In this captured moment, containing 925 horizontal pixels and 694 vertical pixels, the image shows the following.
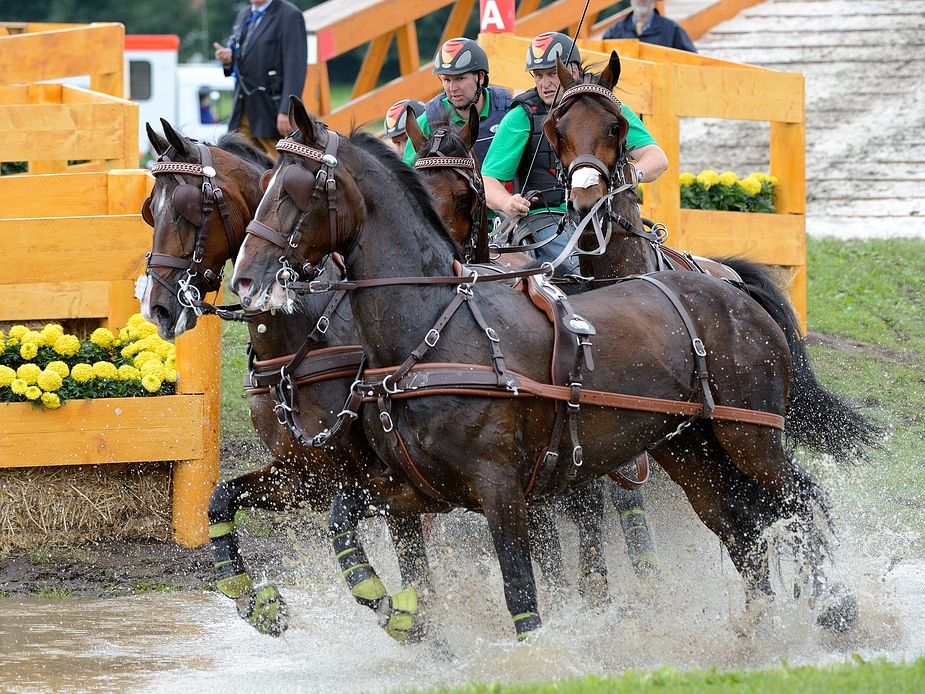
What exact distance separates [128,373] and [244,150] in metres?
1.66

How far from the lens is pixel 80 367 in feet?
22.7

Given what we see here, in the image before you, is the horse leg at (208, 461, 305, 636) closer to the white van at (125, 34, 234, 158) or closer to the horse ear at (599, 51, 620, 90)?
the horse ear at (599, 51, 620, 90)

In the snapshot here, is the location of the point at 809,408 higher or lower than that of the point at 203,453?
higher

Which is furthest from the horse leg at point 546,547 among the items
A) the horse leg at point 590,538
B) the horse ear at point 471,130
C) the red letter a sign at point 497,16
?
the red letter a sign at point 497,16

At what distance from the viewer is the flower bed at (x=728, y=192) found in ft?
32.2

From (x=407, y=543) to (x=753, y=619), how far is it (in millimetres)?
1483

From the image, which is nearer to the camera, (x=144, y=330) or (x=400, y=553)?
(x=400, y=553)

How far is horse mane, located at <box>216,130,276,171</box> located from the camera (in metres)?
5.94

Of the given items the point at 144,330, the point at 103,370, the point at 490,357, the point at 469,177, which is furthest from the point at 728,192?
the point at 490,357

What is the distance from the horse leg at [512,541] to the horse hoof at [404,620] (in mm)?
736

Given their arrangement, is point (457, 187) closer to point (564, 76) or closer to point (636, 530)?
point (564, 76)

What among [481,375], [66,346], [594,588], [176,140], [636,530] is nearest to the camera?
[481,375]

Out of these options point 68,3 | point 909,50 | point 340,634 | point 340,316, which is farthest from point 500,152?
point 68,3

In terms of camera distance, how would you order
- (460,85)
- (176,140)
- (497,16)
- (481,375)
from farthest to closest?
1. (497,16)
2. (460,85)
3. (176,140)
4. (481,375)
